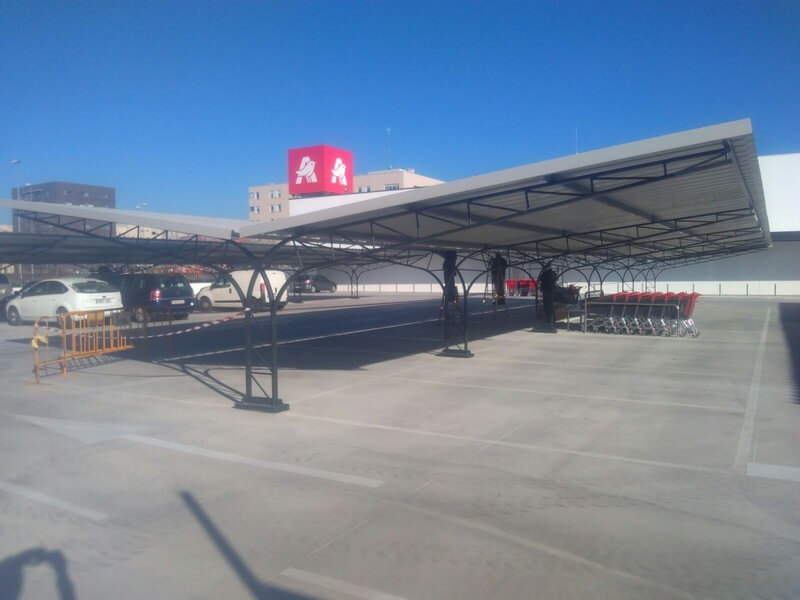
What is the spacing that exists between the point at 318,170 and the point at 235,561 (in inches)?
2380

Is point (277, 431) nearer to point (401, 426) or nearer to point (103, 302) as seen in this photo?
point (401, 426)

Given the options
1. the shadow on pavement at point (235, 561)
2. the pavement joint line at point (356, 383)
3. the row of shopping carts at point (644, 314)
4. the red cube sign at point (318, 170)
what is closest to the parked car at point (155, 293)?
the pavement joint line at point (356, 383)

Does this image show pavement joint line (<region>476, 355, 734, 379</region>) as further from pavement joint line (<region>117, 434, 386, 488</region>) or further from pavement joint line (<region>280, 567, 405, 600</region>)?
pavement joint line (<region>280, 567, 405, 600</region>)

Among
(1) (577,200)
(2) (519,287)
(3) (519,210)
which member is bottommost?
(2) (519,287)

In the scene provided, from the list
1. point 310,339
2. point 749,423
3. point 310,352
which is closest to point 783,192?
point 310,339

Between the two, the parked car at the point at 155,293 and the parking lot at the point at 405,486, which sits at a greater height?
the parked car at the point at 155,293

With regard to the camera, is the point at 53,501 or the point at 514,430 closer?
the point at 53,501

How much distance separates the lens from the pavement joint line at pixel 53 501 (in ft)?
18.8

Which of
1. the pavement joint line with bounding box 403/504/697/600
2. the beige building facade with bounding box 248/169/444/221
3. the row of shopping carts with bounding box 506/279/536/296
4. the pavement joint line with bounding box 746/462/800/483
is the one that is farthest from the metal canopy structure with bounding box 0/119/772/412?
the beige building facade with bounding box 248/169/444/221

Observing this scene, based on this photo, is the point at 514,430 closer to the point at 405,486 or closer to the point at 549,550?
the point at 405,486

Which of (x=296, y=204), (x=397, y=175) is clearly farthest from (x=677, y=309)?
(x=397, y=175)

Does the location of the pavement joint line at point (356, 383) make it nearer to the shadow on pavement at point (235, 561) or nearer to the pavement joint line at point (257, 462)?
the pavement joint line at point (257, 462)

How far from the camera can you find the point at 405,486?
21.2ft

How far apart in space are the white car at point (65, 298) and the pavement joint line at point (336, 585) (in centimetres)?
1861
